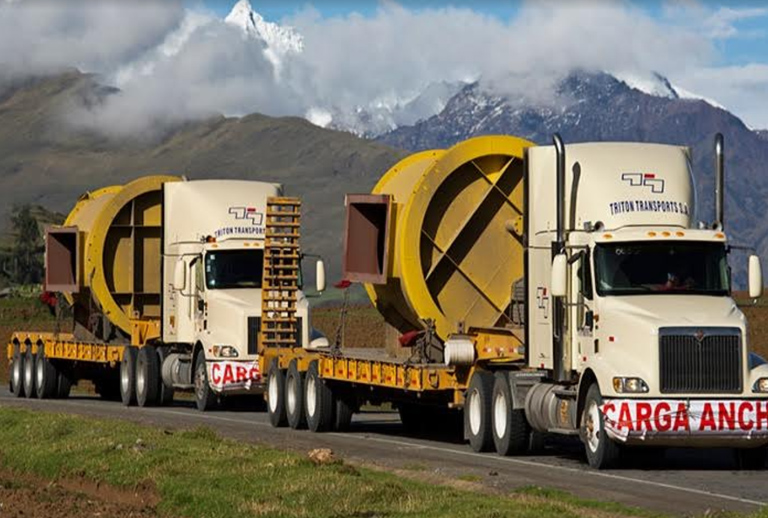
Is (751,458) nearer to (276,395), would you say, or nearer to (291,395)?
(291,395)

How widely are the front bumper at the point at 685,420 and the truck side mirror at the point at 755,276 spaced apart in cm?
175

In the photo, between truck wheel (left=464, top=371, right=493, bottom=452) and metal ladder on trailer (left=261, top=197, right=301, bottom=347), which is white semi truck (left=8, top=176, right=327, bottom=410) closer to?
metal ladder on trailer (left=261, top=197, right=301, bottom=347)

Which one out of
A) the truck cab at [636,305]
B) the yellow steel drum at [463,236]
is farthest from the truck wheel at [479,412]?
the yellow steel drum at [463,236]

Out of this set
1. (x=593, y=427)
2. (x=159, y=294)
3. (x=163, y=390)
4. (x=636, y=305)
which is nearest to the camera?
(x=636, y=305)

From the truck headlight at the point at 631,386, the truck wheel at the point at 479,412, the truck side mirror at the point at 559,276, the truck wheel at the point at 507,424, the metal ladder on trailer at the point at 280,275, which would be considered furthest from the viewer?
the metal ladder on trailer at the point at 280,275

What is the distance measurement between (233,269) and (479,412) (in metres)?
11.3

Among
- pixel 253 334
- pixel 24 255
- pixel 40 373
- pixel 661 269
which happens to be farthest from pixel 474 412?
pixel 24 255

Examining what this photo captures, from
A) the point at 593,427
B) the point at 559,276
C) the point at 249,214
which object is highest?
the point at 249,214

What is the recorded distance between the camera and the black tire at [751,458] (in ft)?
79.7

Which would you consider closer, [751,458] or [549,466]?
[751,458]

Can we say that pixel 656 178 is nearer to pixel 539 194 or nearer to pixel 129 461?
pixel 539 194

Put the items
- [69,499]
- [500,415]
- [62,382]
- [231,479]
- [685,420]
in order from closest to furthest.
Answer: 1. [69,499]
2. [231,479]
3. [685,420]
4. [500,415]
5. [62,382]

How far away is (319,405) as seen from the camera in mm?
31672

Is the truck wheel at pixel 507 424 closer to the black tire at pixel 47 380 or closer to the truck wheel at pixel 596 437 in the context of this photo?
the truck wheel at pixel 596 437
